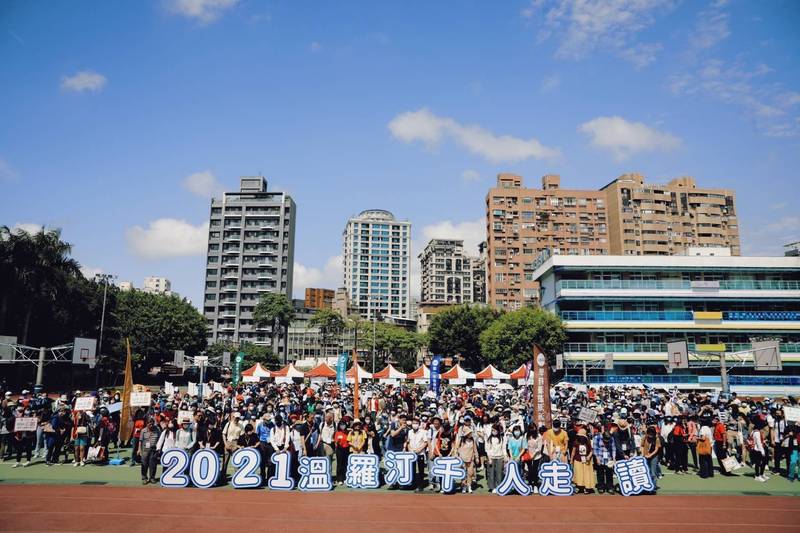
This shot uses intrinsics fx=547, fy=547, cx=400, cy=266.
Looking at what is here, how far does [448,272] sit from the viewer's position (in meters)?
168

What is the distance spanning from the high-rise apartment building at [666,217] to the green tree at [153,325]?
75.0 m

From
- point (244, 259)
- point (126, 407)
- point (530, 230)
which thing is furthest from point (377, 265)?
point (126, 407)

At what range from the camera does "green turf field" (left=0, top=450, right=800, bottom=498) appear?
14781 mm

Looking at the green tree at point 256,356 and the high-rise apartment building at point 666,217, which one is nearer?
the green tree at point 256,356

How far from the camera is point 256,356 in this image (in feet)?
283

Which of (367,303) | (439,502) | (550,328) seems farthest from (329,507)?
(367,303)

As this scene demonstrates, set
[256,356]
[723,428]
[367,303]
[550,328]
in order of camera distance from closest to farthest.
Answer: [723,428] → [550,328] → [256,356] → [367,303]

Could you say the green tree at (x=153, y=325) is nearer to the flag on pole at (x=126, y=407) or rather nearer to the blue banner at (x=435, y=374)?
the blue banner at (x=435, y=374)

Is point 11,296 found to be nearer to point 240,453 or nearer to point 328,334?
point 240,453

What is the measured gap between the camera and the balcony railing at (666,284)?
54.3 metres

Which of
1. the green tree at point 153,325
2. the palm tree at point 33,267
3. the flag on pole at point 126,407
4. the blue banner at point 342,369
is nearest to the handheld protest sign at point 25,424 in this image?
the flag on pole at point 126,407

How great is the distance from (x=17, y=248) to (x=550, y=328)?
46.9 metres

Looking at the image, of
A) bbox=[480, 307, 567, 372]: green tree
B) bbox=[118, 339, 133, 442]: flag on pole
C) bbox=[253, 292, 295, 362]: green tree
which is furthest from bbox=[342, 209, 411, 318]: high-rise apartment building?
bbox=[118, 339, 133, 442]: flag on pole

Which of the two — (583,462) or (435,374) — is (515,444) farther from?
(435,374)
